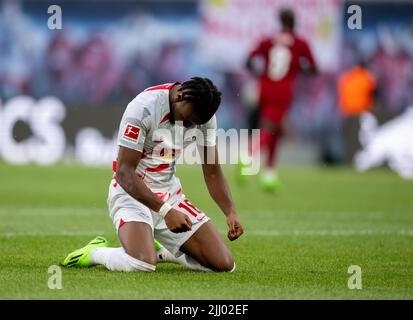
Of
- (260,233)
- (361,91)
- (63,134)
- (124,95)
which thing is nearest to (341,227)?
(260,233)

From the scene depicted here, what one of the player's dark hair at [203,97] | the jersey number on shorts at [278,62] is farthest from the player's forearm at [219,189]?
the jersey number on shorts at [278,62]

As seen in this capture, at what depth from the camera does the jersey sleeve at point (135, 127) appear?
7395 mm

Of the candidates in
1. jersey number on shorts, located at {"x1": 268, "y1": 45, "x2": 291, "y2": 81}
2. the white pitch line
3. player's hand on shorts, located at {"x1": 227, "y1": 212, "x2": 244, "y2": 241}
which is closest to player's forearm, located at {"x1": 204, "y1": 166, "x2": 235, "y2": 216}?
player's hand on shorts, located at {"x1": 227, "y1": 212, "x2": 244, "y2": 241}

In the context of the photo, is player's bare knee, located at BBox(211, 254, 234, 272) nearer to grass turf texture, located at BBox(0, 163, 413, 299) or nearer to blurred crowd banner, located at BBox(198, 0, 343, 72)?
grass turf texture, located at BBox(0, 163, 413, 299)

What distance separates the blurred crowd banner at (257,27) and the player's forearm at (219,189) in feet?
60.2

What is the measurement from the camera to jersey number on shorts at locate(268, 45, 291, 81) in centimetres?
1633

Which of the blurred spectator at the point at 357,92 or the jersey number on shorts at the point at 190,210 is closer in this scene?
the jersey number on shorts at the point at 190,210

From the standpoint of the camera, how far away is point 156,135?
776 cm

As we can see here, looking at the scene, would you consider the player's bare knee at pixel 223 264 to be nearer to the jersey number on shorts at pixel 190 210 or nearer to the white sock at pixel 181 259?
the white sock at pixel 181 259

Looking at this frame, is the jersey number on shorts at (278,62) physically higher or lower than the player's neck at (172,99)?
higher

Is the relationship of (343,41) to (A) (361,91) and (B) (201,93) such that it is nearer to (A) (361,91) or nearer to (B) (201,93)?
(A) (361,91)

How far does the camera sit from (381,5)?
29.0 meters

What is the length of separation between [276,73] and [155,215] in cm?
901

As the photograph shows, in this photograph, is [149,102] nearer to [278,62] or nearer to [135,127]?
[135,127]
